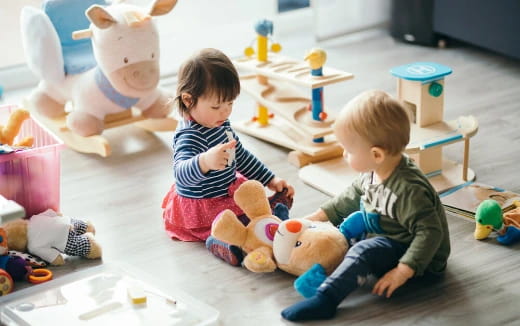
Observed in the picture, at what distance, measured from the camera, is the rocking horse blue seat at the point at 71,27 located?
243 cm

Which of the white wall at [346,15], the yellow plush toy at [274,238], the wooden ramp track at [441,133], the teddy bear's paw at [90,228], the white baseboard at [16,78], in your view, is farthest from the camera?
the white wall at [346,15]

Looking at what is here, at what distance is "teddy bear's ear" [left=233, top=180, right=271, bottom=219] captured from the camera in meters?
Answer: 1.74

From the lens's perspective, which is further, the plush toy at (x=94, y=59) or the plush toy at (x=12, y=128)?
the plush toy at (x=94, y=59)

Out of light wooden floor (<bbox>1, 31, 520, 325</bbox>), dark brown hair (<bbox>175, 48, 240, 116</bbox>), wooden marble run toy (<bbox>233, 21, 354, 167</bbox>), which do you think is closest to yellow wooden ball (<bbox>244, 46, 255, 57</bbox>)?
wooden marble run toy (<bbox>233, 21, 354, 167</bbox>)

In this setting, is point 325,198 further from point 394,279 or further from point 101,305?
point 101,305

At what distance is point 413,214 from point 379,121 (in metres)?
0.19

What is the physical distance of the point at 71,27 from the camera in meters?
2.47

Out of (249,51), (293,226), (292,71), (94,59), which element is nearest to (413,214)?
(293,226)

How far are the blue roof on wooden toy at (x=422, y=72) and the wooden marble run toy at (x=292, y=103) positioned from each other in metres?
0.17

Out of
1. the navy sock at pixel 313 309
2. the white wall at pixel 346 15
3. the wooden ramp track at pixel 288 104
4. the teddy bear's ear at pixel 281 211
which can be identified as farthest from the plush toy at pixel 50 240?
the white wall at pixel 346 15

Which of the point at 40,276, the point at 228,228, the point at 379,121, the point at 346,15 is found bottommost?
the point at 40,276

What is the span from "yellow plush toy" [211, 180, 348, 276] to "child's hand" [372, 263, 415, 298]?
12cm

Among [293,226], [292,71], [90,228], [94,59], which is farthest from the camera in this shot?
[94,59]

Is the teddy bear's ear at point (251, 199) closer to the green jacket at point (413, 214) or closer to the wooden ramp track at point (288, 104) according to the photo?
the green jacket at point (413, 214)
